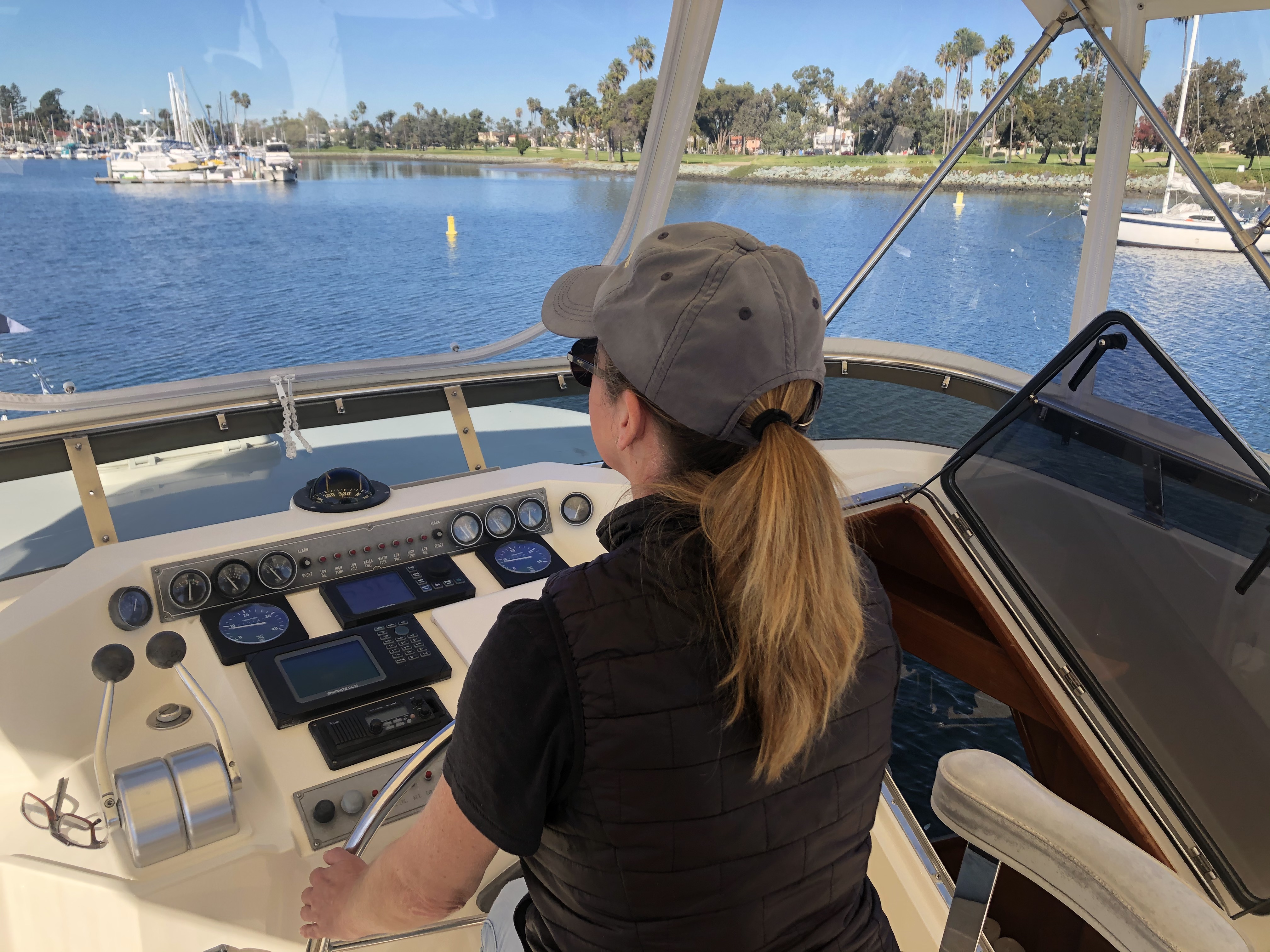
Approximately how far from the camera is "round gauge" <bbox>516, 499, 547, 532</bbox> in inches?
83.6

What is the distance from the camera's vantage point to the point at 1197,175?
8.14ft

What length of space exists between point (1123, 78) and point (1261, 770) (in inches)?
78.6

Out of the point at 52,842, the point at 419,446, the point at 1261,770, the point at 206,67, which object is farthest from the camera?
the point at 419,446

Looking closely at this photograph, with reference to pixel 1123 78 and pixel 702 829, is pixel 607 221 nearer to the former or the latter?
pixel 1123 78

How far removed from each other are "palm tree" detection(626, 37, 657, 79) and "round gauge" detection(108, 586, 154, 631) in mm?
2142

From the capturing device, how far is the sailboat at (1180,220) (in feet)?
9.66

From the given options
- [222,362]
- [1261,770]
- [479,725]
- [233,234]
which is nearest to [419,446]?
[222,362]

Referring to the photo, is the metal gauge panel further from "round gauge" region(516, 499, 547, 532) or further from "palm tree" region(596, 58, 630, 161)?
"palm tree" region(596, 58, 630, 161)

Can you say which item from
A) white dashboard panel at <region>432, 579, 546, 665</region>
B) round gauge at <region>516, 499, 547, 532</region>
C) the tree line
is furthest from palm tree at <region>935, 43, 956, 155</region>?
white dashboard panel at <region>432, 579, 546, 665</region>

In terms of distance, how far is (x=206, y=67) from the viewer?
83.0 inches

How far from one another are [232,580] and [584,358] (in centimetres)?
118

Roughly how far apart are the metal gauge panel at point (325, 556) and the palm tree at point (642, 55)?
1.53 m

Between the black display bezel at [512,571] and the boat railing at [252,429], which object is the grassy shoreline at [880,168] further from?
the black display bezel at [512,571]

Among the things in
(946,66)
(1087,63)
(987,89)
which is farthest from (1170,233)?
(946,66)
